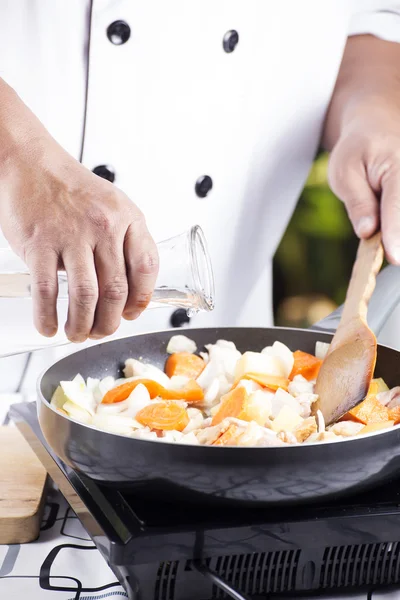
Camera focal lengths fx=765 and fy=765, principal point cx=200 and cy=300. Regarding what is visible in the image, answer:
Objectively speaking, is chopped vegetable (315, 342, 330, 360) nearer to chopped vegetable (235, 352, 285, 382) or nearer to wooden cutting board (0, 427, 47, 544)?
chopped vegetable (235, 352, 285, 382)

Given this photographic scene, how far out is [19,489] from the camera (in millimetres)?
1000

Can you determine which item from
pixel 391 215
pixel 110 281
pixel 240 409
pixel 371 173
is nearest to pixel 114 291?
pixel 110 281

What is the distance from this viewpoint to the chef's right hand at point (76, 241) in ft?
2.61

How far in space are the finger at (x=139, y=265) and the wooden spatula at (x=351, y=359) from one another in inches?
12.7

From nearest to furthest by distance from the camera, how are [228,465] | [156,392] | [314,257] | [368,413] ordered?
1. [228,465]
2. [368,413]
3. [156,392]
4. [314,257]

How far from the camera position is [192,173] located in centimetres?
157

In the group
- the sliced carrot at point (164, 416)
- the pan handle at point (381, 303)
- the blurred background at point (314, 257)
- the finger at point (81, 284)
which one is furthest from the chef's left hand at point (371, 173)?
the blurred background at point (314, 257)

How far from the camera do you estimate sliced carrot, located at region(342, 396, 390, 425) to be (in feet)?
3.18

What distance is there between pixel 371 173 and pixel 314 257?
1528 millimetres

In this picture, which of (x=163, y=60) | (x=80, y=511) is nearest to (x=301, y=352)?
(x=80, y=511)

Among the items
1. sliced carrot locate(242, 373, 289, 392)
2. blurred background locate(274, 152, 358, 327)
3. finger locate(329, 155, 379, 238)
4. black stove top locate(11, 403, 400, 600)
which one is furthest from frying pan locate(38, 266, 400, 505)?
blurred background locate(274, 152, 358, 327)

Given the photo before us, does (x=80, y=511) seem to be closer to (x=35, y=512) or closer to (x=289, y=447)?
(x=35, y=512)

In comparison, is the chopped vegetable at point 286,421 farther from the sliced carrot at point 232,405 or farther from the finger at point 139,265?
the finger at point 139,265

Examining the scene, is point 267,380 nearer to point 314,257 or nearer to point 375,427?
point 375,427
